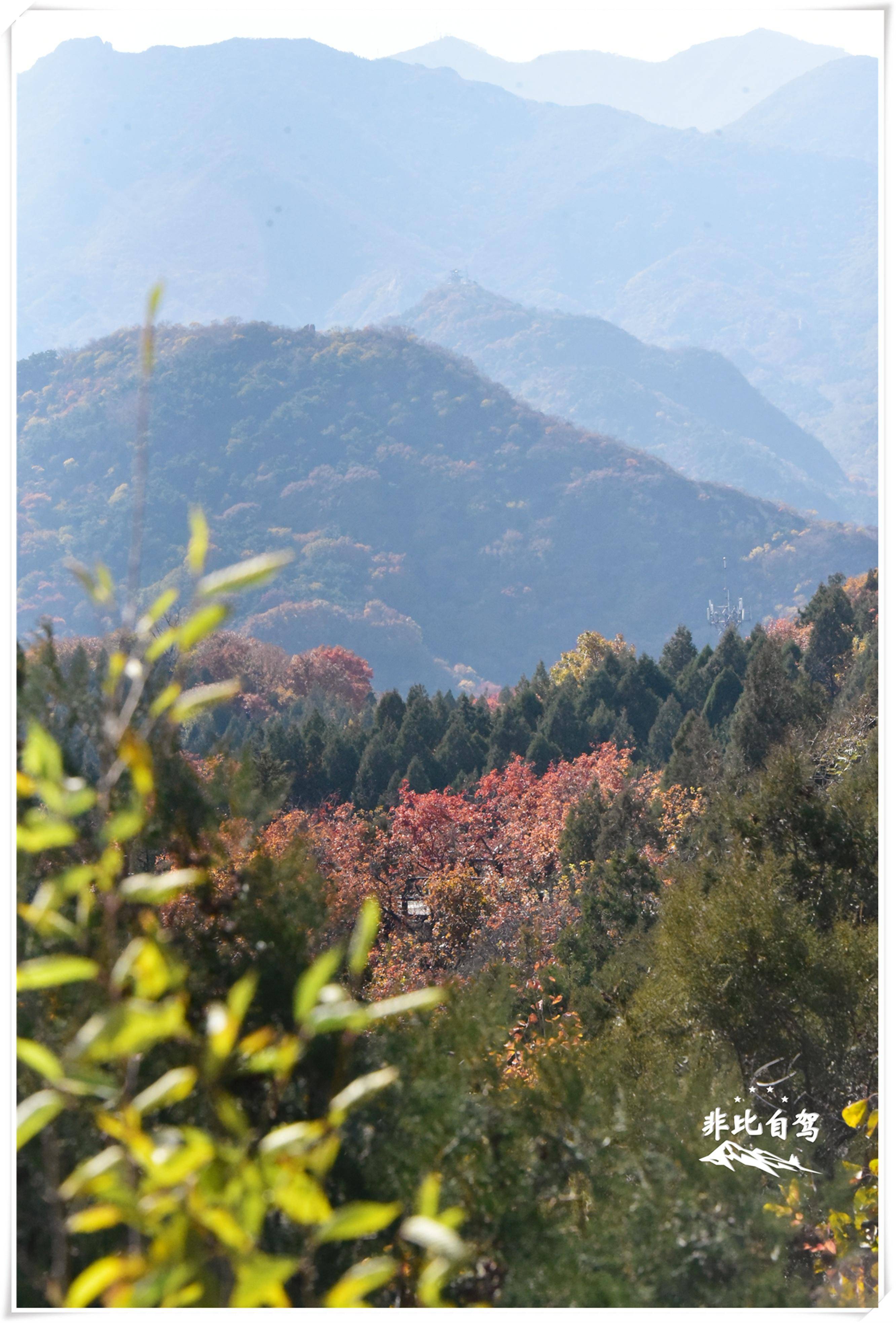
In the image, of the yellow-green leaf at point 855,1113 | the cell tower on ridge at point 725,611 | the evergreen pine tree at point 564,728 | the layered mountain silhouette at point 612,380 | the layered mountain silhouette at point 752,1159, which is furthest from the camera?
the layered mountain silhouette at point 612,380

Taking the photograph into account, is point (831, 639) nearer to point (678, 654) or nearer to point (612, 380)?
point (678, 654)

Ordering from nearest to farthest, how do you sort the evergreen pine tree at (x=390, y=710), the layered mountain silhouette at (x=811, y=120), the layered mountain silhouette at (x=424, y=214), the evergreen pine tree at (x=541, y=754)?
the evergreen pine tree at (x=541, y=754) → the evergreen pine tree at (x=390, y=710) → the layered mountain silhouette at (x=424, y=214) → the layered mountain silhouette at (x=811, y=120)

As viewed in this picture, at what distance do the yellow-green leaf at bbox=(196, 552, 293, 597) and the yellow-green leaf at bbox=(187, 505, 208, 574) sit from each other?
1cm

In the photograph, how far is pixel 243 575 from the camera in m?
0.63

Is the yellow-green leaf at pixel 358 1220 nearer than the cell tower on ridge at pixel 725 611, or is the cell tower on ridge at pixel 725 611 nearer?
the yellow-green leaf at pixel 358 1220

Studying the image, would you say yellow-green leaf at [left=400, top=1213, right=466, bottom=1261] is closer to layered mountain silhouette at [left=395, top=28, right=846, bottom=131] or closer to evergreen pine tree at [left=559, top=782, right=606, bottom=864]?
layered mountain silhouette at [left=395, top=28, right=846, bottom=131]

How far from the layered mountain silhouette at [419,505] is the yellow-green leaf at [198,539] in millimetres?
26958

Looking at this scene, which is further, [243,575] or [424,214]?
[424,214]

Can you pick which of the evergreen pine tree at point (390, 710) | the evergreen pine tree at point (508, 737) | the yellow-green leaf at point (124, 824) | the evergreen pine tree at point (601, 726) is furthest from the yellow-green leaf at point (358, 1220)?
the evergreen pine tree at point (601, 726)

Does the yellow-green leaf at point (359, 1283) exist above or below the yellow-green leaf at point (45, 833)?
below

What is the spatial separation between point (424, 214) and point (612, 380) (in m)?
13.5

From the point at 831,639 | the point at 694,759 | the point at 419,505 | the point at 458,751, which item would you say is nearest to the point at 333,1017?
the point at 694,759

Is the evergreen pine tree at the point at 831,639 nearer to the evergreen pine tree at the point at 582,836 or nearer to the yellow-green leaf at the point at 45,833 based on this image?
the evergreen pine tree at the point at 582,836

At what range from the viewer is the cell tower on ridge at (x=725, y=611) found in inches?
1427
